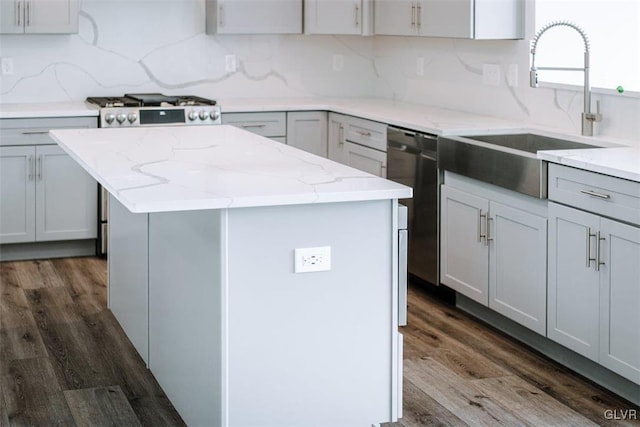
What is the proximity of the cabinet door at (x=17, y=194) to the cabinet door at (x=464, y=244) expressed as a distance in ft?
8.34

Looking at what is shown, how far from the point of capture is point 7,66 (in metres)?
6.22

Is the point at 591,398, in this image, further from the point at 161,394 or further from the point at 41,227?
the point at 41,227

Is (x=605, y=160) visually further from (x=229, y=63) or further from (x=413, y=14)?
(x=229, y=63)

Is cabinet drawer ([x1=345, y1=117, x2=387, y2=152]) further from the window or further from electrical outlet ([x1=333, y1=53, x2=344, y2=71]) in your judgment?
electrical outlet ([x1=333, y1=53, x2=344, y2=71])

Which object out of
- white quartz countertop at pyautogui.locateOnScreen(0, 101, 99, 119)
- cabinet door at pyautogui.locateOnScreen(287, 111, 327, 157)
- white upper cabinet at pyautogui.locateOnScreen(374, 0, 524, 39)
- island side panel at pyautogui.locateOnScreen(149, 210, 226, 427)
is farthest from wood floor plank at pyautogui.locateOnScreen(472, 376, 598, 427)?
white quartz countertop at pyautogui.locateOnScreen(0, 101, 99, 119)

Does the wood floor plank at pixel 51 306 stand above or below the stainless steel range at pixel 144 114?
below

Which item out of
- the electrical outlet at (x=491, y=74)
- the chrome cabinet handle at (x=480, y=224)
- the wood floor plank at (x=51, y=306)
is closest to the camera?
the chrome cabinet handle at (x=480, y=224)

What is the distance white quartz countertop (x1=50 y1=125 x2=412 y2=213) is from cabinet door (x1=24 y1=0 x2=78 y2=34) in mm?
1662

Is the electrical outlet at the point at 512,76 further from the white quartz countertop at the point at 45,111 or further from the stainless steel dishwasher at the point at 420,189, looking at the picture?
the white quartz countertop at the point at 45,111

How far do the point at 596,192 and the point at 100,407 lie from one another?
6.86 feet

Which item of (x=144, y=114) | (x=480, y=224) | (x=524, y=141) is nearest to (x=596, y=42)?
(x=524, y=141)

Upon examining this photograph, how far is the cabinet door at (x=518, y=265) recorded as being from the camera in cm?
411

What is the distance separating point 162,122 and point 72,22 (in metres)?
0.85

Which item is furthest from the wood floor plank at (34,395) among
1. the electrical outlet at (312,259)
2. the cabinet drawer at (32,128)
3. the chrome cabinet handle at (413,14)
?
the chrome cabinet handle at (413,14)
